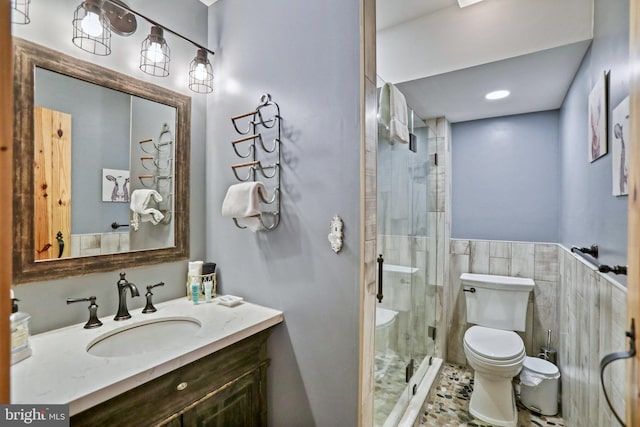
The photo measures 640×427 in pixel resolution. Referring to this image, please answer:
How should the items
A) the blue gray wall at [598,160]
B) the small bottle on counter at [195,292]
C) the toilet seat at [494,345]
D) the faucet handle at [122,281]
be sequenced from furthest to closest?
1. the toilet seat at [494,345]
2. the small bottle on counter at [195,292]
3. the faucet handle at [122,281]
4. the blue gray wall at [598,160]

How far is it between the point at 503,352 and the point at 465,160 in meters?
1.70

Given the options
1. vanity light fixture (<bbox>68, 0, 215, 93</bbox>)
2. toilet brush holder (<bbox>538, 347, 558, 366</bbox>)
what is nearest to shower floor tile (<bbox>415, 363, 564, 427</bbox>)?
toilet brush holder (<bbox>538, 347, 558, 366</bbox>)

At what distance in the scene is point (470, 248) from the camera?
2795 mm

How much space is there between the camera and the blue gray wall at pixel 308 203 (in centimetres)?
125

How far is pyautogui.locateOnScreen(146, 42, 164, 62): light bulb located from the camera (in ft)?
4.77

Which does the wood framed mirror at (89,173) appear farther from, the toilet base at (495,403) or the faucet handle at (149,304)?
the toilet base at (495,403)

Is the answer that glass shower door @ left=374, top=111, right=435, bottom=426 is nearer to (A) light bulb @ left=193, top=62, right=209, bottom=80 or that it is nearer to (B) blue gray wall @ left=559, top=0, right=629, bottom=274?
(B) blue gray wall @ left=559, top=0, right=629, bottom=274

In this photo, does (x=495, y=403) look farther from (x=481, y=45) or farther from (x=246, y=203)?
(x=481, y=45)

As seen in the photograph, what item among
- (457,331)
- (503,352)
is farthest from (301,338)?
(457,331)

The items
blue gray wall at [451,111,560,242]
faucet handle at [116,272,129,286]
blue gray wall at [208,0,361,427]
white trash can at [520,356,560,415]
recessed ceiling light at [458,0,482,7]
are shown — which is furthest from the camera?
blue gray wall at [451,111,560,242]

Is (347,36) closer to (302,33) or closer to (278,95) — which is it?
(302,33)

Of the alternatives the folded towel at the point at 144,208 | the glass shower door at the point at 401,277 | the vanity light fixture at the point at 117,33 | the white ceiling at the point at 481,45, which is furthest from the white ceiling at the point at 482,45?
the folded towel at the point at 144,208

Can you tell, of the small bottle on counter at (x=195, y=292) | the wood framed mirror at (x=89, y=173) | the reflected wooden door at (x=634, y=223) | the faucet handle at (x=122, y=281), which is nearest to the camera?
the reflected wooden door at (x=634, y=223)

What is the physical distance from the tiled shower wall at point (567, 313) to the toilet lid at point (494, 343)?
287 millimetres
